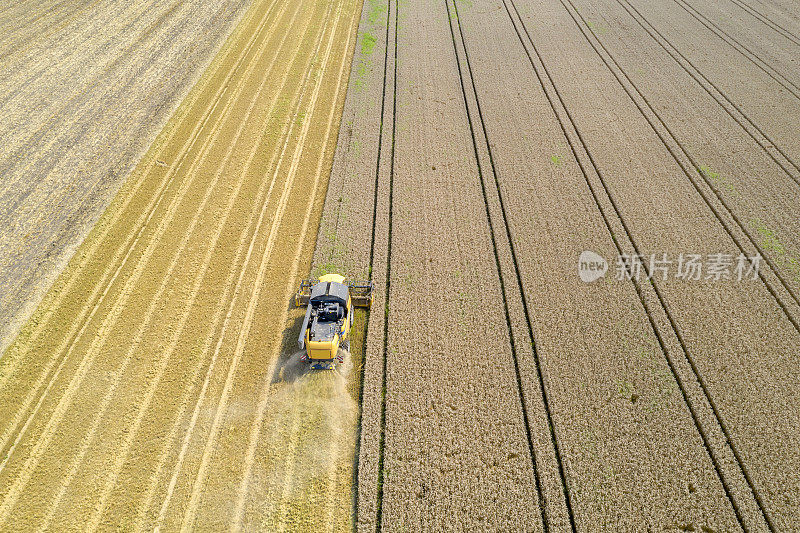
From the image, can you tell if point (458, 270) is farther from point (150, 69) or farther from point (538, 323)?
point (150, 69)

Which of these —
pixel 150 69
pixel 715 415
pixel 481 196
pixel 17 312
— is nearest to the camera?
pixel 715 415

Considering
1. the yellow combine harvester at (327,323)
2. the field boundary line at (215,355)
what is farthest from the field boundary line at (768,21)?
the yellow combine harvester at (327,323)

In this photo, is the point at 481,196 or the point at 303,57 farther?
the point at 303,57

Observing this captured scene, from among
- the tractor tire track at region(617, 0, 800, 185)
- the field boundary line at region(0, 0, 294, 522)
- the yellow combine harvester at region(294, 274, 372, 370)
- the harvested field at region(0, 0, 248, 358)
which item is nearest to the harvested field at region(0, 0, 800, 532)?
the field boundary line at region(0, 0, 294, 522)

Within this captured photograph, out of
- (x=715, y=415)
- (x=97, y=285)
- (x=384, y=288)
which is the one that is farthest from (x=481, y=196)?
(x=97, y=285)

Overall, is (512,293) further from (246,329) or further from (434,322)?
(246,329)

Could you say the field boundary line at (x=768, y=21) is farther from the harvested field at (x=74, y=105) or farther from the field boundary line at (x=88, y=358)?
the field boundary line at (x=88, y=358)

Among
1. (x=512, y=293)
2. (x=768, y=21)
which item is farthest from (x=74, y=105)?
(x=768, y=21)
